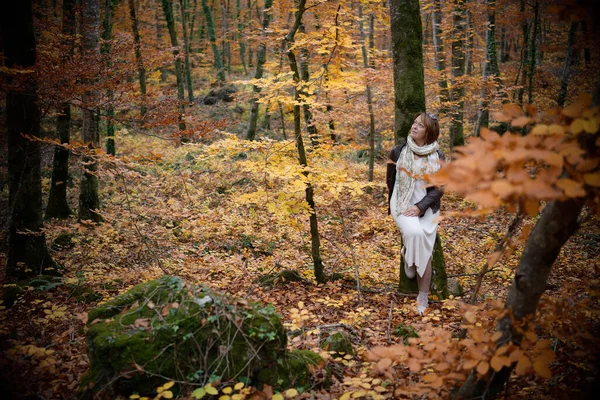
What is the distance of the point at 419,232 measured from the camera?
4078 mm

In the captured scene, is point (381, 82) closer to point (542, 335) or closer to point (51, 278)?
point (542, 335)

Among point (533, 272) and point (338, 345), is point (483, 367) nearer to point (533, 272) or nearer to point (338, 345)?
point (533, 272)

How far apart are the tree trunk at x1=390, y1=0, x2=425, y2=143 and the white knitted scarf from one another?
40cm

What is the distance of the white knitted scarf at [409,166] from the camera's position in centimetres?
405

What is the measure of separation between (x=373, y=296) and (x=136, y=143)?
14.5 metres

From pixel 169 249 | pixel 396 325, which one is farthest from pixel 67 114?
pixel 396 325

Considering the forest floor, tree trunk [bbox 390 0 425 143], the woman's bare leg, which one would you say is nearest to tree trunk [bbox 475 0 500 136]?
Result: the forest floor

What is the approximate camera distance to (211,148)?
479 cm

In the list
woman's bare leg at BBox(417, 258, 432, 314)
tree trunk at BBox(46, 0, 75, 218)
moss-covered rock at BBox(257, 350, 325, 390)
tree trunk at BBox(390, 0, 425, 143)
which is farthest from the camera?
tree trunk at BBox(46, 0, 75, 218)

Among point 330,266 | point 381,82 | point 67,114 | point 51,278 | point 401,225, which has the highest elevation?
point 381,82

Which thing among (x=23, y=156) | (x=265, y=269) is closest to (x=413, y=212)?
(x=265, y=269)

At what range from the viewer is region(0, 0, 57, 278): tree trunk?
5059mm

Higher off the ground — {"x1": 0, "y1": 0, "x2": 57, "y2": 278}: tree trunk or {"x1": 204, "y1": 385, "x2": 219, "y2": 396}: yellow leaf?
{"x1": 0, "y1": 0, "x2": 57, "y2": 278}: tree trunk

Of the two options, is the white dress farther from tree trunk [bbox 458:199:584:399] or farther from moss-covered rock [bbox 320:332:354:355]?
tree trunk [bbox 458:199:584:399]
